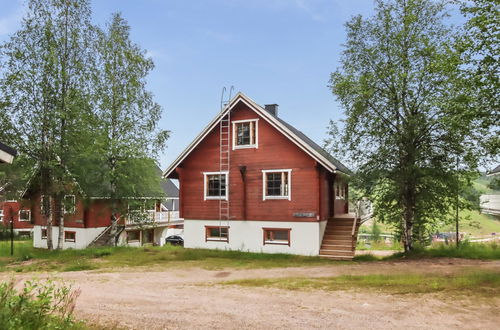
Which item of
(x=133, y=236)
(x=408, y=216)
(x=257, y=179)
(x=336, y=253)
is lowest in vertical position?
(x=133, y=236)

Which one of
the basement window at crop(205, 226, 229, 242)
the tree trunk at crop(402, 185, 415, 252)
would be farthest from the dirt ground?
the tree trunk at crop(402, 185, 415, 252)

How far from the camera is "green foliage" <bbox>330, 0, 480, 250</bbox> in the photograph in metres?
21.0

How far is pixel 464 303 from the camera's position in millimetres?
11914

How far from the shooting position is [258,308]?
444 inches

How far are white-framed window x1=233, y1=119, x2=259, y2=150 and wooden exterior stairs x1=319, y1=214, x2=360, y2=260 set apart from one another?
7.20 meters

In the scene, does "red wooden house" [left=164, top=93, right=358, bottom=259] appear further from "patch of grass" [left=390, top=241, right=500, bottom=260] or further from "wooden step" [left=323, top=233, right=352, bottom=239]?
"patch of grass" [left=390, top=241, right=500, bottom=260]

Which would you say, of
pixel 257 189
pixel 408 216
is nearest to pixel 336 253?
pixel 408 216

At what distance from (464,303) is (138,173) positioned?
22809 mm

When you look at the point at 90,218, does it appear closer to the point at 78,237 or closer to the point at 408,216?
the point at 78,237

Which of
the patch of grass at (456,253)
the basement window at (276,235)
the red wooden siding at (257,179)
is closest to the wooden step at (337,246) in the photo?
the red wooden siding at (257,179)

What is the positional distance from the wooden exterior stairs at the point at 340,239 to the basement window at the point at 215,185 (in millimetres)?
6971

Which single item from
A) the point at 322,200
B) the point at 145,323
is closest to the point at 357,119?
the point at 322,200

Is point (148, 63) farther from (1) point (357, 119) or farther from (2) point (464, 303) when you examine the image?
(2) point (464, 303)

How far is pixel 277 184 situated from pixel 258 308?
13.6m
